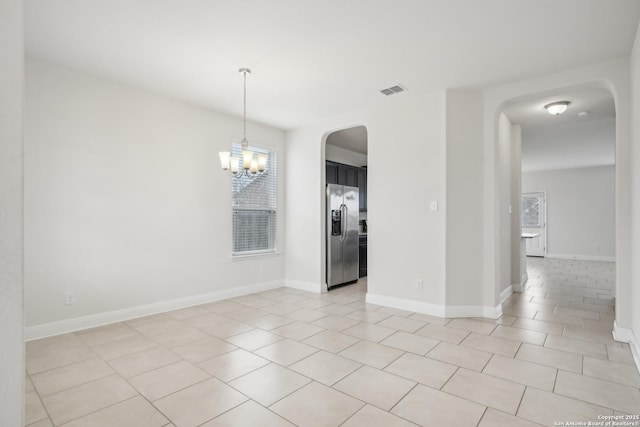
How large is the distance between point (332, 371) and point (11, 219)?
234cm

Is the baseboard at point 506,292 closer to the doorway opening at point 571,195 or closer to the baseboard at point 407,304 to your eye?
the baseboard at point 407,304

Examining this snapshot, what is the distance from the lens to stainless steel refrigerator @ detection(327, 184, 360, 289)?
227 inches

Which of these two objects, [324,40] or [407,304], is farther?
[407,304]

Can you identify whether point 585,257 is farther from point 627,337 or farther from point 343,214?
point 343,214

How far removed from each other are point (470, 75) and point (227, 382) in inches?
152

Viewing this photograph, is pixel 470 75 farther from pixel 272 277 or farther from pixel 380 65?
pixel 272 277

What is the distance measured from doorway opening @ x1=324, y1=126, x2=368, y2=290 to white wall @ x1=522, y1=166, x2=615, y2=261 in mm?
7310

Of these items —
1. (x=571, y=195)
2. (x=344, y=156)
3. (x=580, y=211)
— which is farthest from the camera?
(x=571, y=195)

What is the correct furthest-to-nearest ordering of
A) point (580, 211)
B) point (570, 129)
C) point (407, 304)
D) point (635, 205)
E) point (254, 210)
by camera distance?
point (580, 211)
point (570, 129)
point (254, 210)
point (407, 304)
point (635, 205)

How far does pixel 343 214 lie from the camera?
19.8 feet

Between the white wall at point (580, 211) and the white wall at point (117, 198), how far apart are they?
1027 centimetres

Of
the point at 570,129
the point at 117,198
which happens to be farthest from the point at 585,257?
the point at 117,198

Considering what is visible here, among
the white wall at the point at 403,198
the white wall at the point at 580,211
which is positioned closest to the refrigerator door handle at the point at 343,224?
the white wall at the point at 403,198

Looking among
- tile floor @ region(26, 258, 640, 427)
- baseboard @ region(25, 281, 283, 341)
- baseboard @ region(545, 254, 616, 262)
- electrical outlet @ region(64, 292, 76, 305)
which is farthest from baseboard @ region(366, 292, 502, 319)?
baseboard @ region(545, 254, 616, 262)
